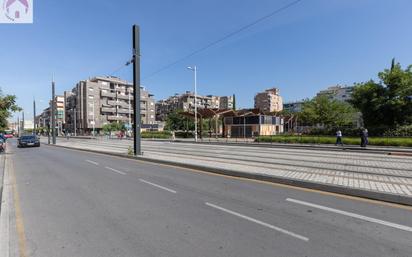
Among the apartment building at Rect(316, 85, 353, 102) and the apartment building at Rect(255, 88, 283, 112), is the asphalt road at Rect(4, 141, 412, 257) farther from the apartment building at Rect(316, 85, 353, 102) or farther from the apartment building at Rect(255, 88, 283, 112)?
the apartment building at Rect(255, 88, 283, 112)

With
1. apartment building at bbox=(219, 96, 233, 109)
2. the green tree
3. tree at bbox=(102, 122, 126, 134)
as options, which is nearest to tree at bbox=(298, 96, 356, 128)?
the green tree

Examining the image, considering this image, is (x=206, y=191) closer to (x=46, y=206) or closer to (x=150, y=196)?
(x=150, y=196)

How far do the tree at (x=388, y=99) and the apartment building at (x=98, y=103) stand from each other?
74.2 meters

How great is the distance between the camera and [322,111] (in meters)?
49.9

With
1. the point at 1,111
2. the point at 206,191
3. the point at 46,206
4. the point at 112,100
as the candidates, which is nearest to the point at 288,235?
the point at 206,191

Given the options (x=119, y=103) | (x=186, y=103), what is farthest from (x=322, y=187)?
(x=186, y=103)

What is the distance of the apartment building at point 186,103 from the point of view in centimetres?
13575

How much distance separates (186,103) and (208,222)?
130 meters

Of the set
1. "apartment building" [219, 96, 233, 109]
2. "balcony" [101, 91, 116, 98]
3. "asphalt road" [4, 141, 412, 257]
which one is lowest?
"asphalt road" [4, 141, 412, 257]

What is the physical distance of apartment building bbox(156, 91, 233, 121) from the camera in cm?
13575

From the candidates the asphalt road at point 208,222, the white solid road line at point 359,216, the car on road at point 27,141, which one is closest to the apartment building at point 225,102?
the car on road at point 27,141

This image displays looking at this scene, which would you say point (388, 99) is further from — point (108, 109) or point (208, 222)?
point (108, 109)

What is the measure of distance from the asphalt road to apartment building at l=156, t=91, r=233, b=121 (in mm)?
120933

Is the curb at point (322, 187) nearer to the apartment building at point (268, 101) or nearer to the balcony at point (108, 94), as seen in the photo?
the balcony at point (108, 94)
